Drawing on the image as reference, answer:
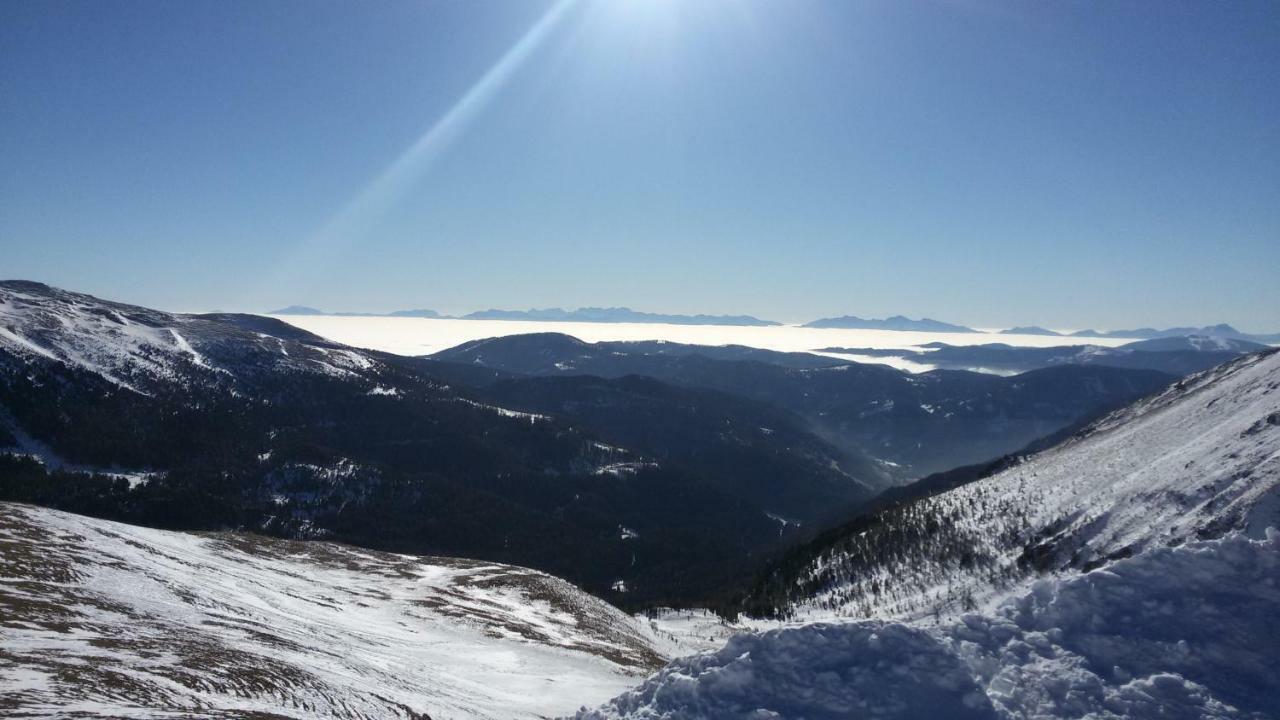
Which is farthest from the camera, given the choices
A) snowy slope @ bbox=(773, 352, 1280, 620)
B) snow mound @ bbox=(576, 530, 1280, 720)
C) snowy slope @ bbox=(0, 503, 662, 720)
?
snowy slope @ bbox=(773, 352, 1280, 620)

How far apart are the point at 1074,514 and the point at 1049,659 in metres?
79.4

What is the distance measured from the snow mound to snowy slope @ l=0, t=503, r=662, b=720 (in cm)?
1361

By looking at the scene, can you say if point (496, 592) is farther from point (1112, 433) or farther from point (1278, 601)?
point (1112, 433)

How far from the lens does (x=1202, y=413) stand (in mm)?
101750

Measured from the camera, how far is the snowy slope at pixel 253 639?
2144 centimetres

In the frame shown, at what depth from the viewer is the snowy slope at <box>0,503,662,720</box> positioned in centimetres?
2144

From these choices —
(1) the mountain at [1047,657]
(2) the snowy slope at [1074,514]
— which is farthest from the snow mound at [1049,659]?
(2) the snowy slope at [1074,514]

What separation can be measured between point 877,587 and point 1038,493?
31.7 m

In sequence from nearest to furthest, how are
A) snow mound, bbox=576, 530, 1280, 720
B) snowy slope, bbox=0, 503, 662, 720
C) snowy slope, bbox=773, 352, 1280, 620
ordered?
snow mound, bbox=576, 530, 1280, 720, snowy slope, bbox=0, 503, 662, 720, snowy slope, bbox=773, 352, 1280, 620

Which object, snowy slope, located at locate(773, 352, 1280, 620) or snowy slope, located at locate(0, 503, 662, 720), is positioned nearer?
snowy slope, located at locate(0, 503, 662, 720)

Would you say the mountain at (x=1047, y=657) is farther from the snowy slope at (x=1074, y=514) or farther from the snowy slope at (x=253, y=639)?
the snowy slope at (x=1074, y=514)

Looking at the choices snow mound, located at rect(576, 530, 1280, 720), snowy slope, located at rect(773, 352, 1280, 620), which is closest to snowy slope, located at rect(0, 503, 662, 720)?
snow mound, located at rect(576, 530, 1280, 720)

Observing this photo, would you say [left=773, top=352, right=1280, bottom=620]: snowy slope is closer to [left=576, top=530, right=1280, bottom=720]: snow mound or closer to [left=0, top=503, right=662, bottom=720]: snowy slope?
[left=0, top=503, right=662, bottom=720]: snowy slope

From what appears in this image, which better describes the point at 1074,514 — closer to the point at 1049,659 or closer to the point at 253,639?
the point at 1049,659
